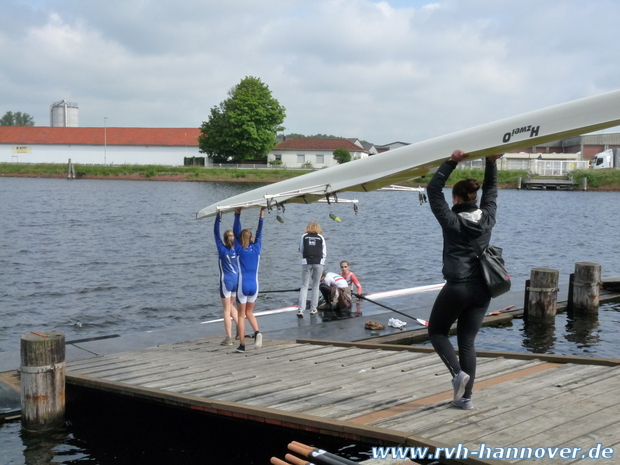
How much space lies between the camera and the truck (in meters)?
89.5

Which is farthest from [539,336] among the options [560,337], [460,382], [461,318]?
[461,318]

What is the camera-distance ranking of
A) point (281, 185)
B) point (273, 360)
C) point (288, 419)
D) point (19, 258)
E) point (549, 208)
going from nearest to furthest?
1. point (288, 419)
2. point (281, 185)
3. point (273, 360)
4. point (19, 258)
5. point (549, 208)

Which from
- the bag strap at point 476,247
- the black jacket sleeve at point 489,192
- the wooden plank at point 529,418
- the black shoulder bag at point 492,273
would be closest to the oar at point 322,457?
the wooden plank at point 529,418

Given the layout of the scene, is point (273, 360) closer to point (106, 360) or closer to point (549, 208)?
point (106, 360)

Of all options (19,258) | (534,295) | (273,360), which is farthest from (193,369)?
(19,258)

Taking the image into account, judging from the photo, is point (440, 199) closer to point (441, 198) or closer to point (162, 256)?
point (441, 198)

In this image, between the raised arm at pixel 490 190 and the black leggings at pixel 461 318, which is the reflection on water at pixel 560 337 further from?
the raised arm at pixel 490 190

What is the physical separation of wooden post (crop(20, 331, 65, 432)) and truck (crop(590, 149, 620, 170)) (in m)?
90.8

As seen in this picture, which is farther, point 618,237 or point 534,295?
point 618,237

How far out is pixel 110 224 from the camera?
4094cm

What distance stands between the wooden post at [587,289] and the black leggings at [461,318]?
11.1 metres

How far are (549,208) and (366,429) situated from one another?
5686 centimetres

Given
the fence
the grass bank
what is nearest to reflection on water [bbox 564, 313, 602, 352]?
the grass bank

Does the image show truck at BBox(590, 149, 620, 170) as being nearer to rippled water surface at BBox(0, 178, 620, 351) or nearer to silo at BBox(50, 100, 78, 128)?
rippled water surface at BBox(0, 178, 620, 351)
